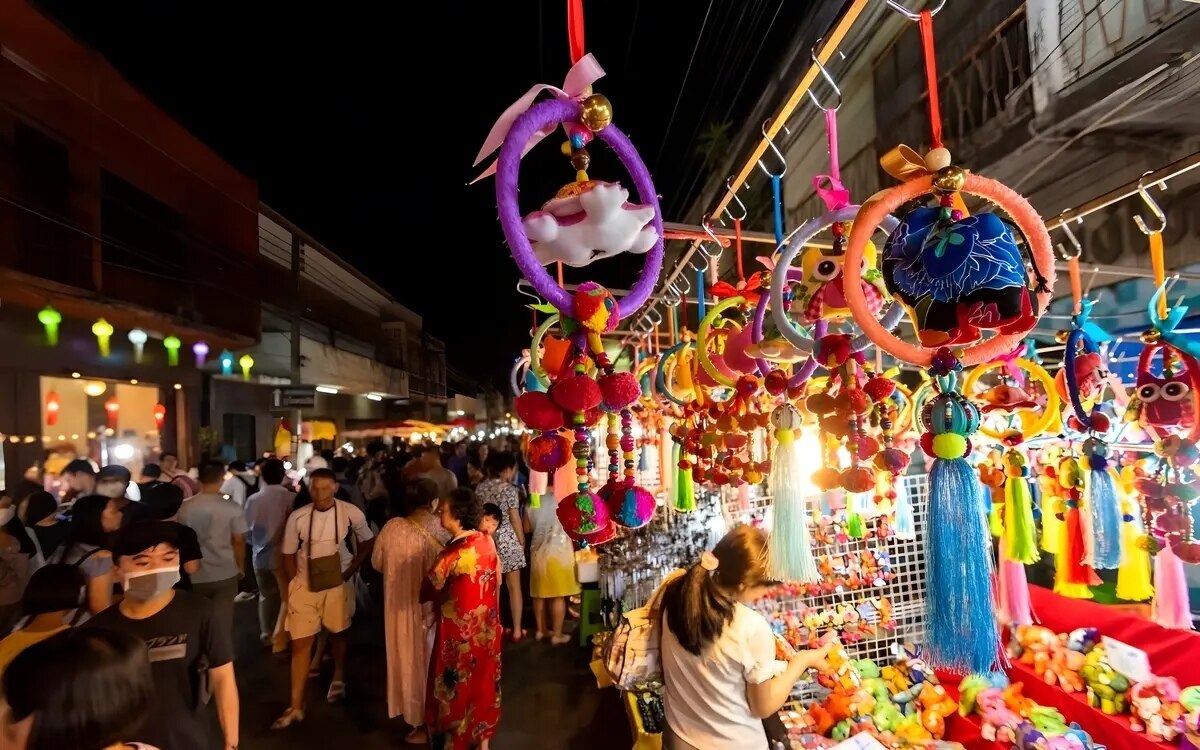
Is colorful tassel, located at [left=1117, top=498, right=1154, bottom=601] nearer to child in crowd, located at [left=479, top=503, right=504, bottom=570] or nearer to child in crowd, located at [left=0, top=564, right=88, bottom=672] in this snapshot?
child in crowd, located at [left=479, top=503, right=504, bottom=570]

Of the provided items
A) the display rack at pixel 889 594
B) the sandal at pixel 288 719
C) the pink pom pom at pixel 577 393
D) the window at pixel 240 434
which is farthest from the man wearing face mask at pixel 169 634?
the window at pixel 240 434

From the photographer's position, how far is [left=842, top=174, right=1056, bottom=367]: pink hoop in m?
1.06

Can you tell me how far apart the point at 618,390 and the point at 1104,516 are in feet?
7.42

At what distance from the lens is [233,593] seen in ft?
14.9

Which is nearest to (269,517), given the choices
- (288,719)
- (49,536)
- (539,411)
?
(49,536)

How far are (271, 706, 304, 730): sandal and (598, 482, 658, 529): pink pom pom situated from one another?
3911 millimetres

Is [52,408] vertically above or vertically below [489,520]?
above

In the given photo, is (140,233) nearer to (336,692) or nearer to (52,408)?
(52,408)

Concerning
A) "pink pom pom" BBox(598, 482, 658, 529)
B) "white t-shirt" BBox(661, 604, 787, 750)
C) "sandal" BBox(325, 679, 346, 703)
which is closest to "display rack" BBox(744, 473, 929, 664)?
"white t-shirt" BBox(661, 604, 787, 750)

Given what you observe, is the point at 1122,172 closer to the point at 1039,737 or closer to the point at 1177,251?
the point at 1177,251

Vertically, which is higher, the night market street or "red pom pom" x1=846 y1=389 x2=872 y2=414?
"red pom pom" x1=846 y1=389 x2=872 y2=414

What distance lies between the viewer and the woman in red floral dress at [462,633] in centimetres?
331

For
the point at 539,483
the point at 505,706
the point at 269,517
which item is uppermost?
the point at 539,483

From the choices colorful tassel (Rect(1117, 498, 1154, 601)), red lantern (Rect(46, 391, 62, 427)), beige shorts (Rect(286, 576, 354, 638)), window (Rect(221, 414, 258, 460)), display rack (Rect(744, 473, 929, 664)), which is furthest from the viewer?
window (Rect(221, 414, 258, 460))
